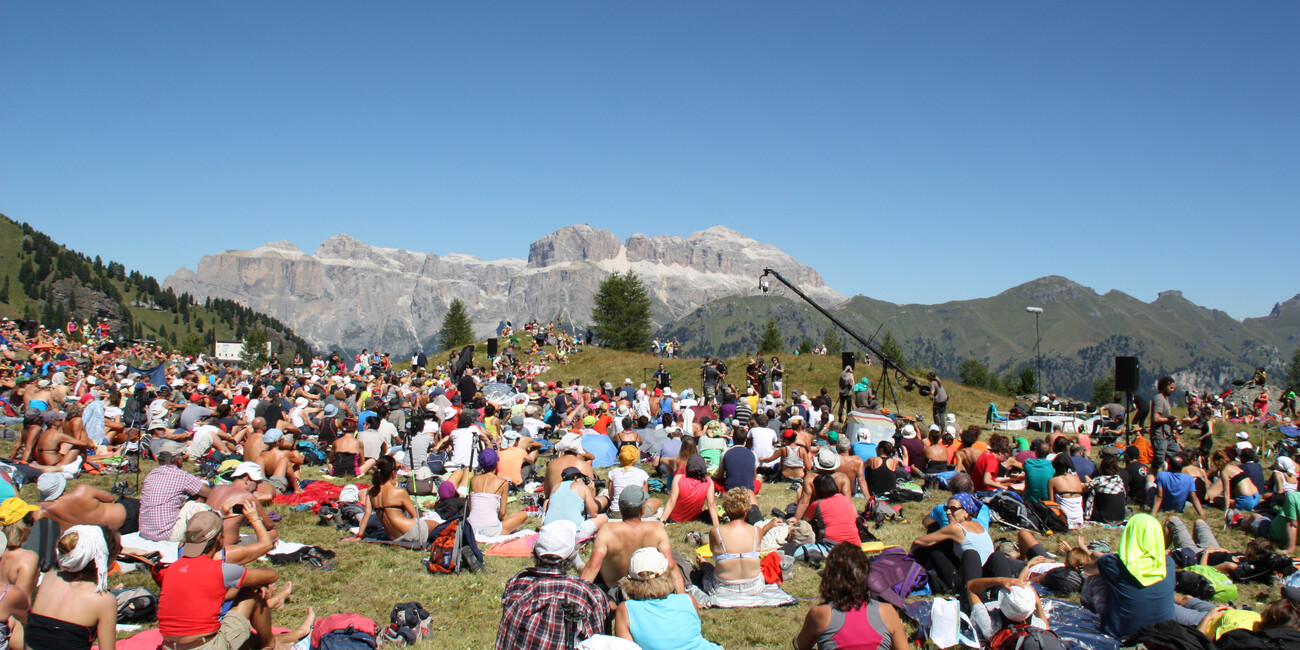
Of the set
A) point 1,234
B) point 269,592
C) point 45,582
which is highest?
point 1,234

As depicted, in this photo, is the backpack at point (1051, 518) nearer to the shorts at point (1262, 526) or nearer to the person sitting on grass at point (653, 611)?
the shorts at point (1262, 526)

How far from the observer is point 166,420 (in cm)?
1641

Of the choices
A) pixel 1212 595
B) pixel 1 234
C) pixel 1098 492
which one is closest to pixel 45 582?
pixel 1212 595

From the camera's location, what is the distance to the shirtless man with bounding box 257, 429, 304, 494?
38.7 ft

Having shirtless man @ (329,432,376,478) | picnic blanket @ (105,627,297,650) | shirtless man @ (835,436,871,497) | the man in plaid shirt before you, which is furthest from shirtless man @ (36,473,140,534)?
shirtless man @ (835,436,871,497)

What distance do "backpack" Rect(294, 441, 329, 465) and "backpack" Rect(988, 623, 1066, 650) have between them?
13.6 metres

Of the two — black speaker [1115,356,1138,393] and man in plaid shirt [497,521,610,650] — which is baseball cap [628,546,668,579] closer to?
man in plaid shirt [497,521,610,650]

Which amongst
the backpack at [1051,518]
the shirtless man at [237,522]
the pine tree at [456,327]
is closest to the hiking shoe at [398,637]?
the shirtless man at [237,522]

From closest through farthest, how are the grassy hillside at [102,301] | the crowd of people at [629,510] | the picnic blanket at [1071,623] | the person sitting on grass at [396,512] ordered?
1. the crowd of people at [629,510]
2. the picnic blanket at [1071,623]
3. the person sitting on grass at [396,512]
4. the grassy hillside at [102,301]

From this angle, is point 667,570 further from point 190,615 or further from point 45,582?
point 45,582

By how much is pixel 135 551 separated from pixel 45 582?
3239 millimetres

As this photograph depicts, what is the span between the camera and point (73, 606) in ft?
16.2

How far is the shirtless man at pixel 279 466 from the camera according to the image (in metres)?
11.8

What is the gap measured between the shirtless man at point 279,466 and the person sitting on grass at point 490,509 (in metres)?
4.33
